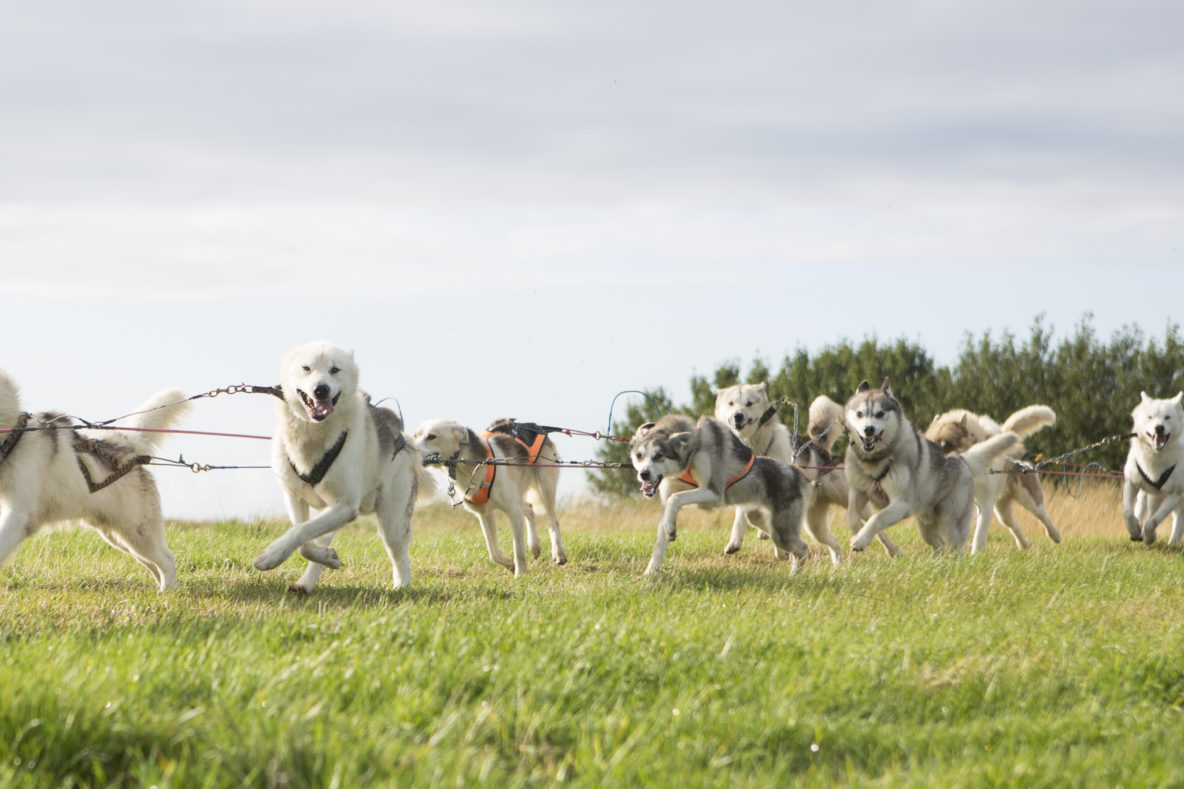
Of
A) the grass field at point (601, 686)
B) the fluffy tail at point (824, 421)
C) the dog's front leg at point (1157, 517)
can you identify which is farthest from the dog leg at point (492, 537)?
the dog's front leg at point (1157, 517)

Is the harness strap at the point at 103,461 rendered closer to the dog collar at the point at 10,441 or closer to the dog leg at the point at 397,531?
the dog collar at the point at 10,441

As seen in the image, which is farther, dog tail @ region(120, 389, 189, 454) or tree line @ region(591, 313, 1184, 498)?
tree line @ region(591, 313, 1184, 498)

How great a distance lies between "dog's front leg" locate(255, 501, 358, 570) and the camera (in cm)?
659

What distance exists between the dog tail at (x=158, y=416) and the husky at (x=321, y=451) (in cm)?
140

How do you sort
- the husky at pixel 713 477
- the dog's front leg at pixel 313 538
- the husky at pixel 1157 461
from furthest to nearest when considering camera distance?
the husky at pixel 1157 461
the husky at pixel 713 477
the dog's front leg at pixel 313 538

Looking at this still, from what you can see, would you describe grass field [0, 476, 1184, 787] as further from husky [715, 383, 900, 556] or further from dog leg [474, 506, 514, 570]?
husky [715, 383, 900, 556]

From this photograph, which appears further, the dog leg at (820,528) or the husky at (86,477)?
the dog leg at (820,528)

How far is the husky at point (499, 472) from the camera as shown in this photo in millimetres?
9359

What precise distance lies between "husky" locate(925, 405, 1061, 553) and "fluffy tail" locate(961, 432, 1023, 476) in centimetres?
87

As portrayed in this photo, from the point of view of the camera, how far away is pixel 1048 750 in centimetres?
396

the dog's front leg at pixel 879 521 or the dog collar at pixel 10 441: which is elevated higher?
the dog collar at pixel 10 441

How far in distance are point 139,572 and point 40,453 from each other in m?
2.15

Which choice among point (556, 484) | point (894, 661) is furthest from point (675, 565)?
point (894, 661)

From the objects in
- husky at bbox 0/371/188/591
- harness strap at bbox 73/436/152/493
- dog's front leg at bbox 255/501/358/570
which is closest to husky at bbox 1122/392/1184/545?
dog's front leg at bbox 255/501/358/570
